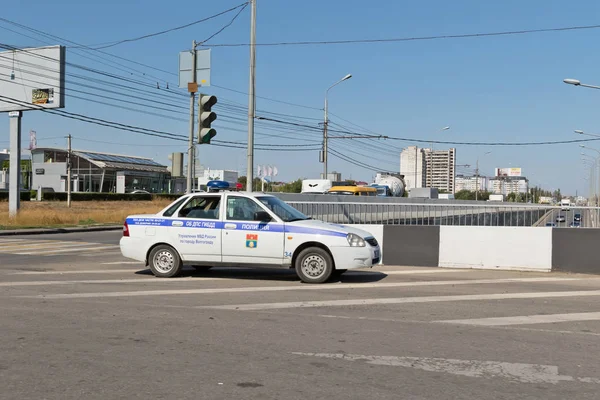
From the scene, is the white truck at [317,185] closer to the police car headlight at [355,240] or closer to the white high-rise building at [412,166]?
the police car headlight at [355,240]

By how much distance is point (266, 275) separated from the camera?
12.3 metres

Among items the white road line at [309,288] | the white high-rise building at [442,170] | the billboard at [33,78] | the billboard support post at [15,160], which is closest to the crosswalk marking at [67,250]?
the white road line at [309,288]

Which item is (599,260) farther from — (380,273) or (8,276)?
(8,276)

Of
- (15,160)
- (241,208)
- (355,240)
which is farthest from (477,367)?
(15,160)

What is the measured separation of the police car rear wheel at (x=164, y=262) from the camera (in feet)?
38.0

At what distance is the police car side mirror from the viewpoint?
437 inches

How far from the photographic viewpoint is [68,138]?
60.0 meters

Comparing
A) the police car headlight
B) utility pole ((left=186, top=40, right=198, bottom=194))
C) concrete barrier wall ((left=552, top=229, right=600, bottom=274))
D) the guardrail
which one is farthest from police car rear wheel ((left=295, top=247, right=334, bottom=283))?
utility pole ((left=186, top=40, right=198, bottom=194))

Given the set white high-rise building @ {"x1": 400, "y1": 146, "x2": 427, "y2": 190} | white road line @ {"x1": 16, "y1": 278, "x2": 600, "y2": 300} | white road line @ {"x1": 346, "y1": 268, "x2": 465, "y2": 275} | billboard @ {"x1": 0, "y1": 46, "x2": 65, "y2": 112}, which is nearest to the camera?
white road line @ {"x1": 16, "y1": 278, "x2": 600, "y2": 300}

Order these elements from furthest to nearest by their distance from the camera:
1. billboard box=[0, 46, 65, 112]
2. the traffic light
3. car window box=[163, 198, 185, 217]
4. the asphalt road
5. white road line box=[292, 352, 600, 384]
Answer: billboard box=[0, 46, 65, 112], the traffic light, car window box=[163, 198, 185, 217], white road line box=[292, 352, 600, 384], the asphalt road

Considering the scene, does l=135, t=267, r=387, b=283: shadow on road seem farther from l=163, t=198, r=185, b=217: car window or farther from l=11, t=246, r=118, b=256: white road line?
l=11, t=246, r=118, b=256: white road line

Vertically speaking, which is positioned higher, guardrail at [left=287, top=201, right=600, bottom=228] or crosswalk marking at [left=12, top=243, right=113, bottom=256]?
guardrail at [left=287, top=201, right=600, bottom=228]

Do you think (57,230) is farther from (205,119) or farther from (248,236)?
(248,236)

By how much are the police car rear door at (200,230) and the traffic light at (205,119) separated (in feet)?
14.5
